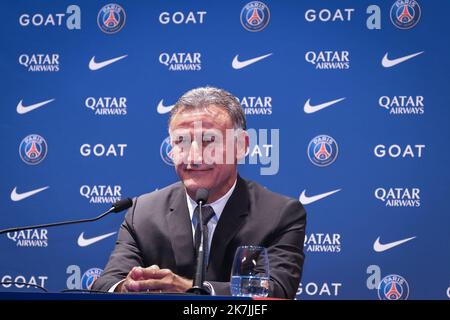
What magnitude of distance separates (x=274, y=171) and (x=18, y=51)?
230 cm

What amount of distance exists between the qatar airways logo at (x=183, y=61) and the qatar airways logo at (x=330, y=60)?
2.76 ft

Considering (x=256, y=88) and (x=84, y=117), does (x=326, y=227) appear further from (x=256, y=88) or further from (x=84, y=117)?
(x=84, y=117)

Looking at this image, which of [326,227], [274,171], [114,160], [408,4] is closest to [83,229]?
[114,160]

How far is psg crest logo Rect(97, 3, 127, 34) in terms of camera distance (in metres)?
5.14

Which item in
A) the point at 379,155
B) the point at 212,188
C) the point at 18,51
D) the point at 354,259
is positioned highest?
the point at 18,51

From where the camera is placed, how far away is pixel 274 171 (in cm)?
484

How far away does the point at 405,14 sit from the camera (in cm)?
482

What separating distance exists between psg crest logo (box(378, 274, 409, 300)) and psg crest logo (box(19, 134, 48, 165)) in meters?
2.77

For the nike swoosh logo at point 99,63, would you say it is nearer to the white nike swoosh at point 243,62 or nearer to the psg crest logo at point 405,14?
the white nike swoosh at point 243,62

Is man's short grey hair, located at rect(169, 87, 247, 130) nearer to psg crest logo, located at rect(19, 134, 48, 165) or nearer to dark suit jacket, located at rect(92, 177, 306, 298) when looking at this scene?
dark suit jacket, located at rect(92, 177, 306, 298)

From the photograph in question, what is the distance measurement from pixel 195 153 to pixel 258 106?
1507mm

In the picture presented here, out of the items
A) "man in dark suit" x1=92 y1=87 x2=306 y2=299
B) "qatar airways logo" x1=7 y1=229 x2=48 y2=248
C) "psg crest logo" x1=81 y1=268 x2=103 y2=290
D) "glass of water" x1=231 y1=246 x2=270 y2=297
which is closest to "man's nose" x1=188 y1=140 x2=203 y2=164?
"man in dark suit" x1=92 y1=87 x2=306 y2=299

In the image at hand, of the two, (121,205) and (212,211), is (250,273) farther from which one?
(212,211)

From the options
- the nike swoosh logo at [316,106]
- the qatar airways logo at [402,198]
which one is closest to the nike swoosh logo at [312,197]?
the qatar airways logo at [402,198]
